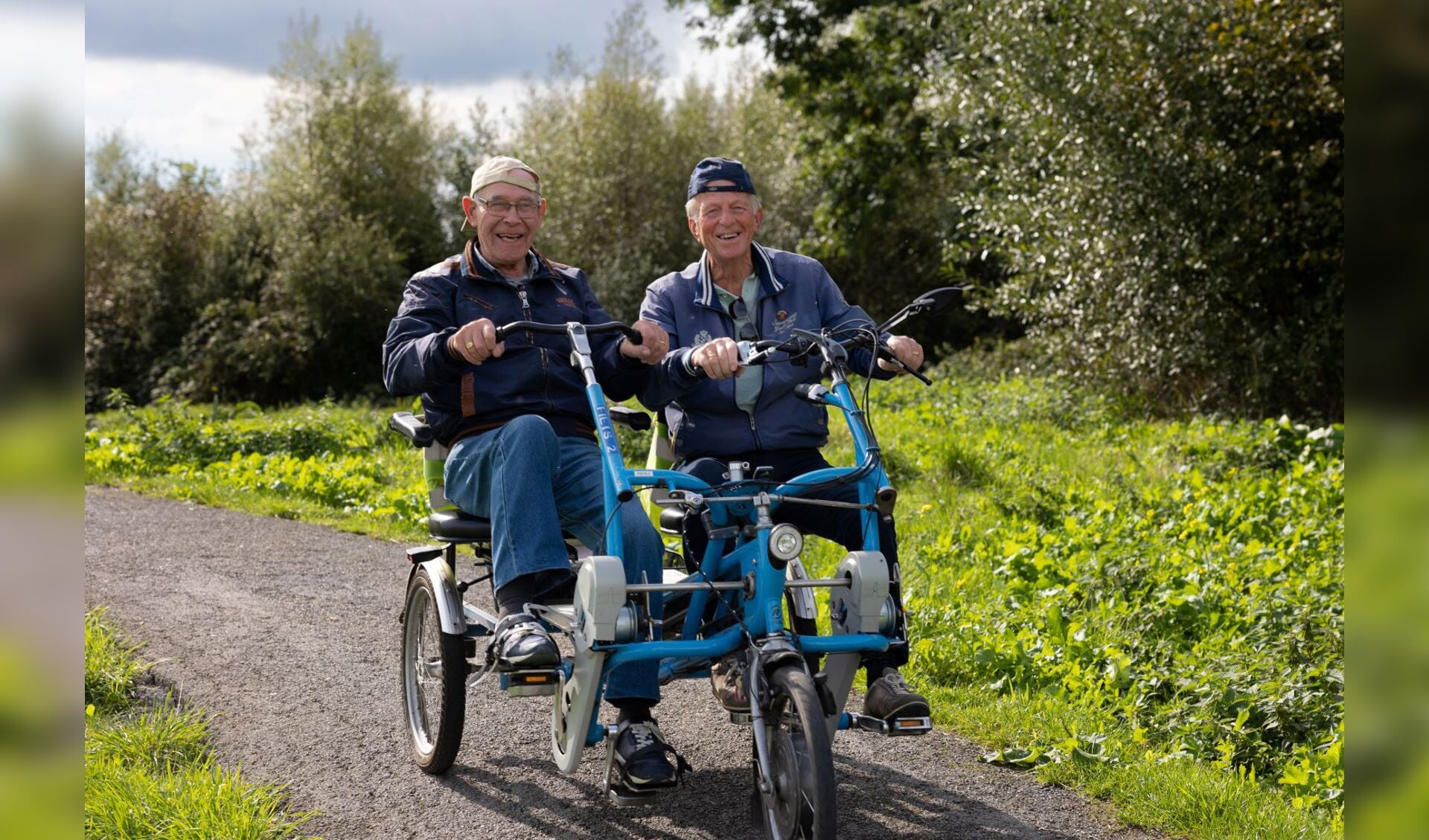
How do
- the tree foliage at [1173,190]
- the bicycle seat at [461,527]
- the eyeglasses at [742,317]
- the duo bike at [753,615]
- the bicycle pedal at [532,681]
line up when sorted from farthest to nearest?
the tree foliage at [1173,190] → the eyeglasses at [742,317] → the bicycle seat at [461,527] → the bicycle pedal at [532,681] → the duo bike at [753,615]

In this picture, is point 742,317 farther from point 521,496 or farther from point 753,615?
point 753,615

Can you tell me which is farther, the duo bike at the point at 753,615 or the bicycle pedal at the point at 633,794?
the bicycle pedal at the point at 633,794

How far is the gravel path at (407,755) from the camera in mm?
3818

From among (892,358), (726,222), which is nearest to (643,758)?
(892,358)

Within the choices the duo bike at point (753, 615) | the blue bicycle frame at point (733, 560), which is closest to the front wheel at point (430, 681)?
the duo bike at point (753, 615)

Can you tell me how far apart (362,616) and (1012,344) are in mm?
11964

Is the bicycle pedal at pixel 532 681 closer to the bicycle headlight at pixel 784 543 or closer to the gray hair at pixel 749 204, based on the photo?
the bicycle headlight at pixel 784 543

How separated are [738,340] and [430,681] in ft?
5.26

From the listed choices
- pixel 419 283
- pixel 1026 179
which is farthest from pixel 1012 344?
pixel 419 283

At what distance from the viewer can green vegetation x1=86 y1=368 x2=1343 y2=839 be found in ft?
14.0

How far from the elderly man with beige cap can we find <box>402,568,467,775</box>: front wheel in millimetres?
407

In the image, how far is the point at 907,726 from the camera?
342 cm

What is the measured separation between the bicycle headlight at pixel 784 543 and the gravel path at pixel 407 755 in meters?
1.00

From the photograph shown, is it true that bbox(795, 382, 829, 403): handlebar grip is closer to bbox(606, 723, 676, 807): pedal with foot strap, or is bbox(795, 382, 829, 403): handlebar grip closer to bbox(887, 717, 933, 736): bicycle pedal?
bbox(887, 717, 933, 736): bicycle pedal
